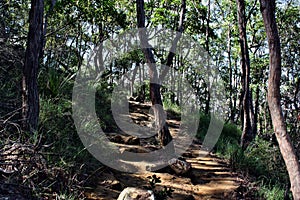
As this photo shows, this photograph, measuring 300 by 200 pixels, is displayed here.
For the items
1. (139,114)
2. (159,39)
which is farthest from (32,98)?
(159,39)

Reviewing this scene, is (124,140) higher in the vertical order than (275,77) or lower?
lower

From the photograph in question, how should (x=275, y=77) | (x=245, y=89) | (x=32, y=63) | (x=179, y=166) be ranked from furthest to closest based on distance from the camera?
(x=245, y=89), (x=179, y=166), (x=32, y=63), (x=275, y=77)

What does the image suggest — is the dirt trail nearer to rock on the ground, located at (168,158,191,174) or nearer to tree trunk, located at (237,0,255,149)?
rock on the ground, located at (168,158,191,174)

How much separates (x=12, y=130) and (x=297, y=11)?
14.1 m

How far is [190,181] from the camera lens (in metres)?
6.00

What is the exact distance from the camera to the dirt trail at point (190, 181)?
4758 mm

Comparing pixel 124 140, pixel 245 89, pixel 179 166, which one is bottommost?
pixel 179 166

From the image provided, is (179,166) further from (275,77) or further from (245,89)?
(245,89)

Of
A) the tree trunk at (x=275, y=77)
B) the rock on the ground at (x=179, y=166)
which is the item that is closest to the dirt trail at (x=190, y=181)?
the rock on the ground at (x=179, y=166)

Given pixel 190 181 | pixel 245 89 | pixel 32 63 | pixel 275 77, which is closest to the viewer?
pixel 275 77

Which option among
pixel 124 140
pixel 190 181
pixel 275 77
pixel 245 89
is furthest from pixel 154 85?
pixel 275 77

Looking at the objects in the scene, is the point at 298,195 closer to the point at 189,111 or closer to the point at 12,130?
the point at 12,130

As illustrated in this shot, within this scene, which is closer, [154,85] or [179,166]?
[179,166]

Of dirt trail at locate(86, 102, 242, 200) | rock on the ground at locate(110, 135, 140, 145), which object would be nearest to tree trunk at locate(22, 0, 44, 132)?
dirt trail at locate(86, 102, 242, 200)
